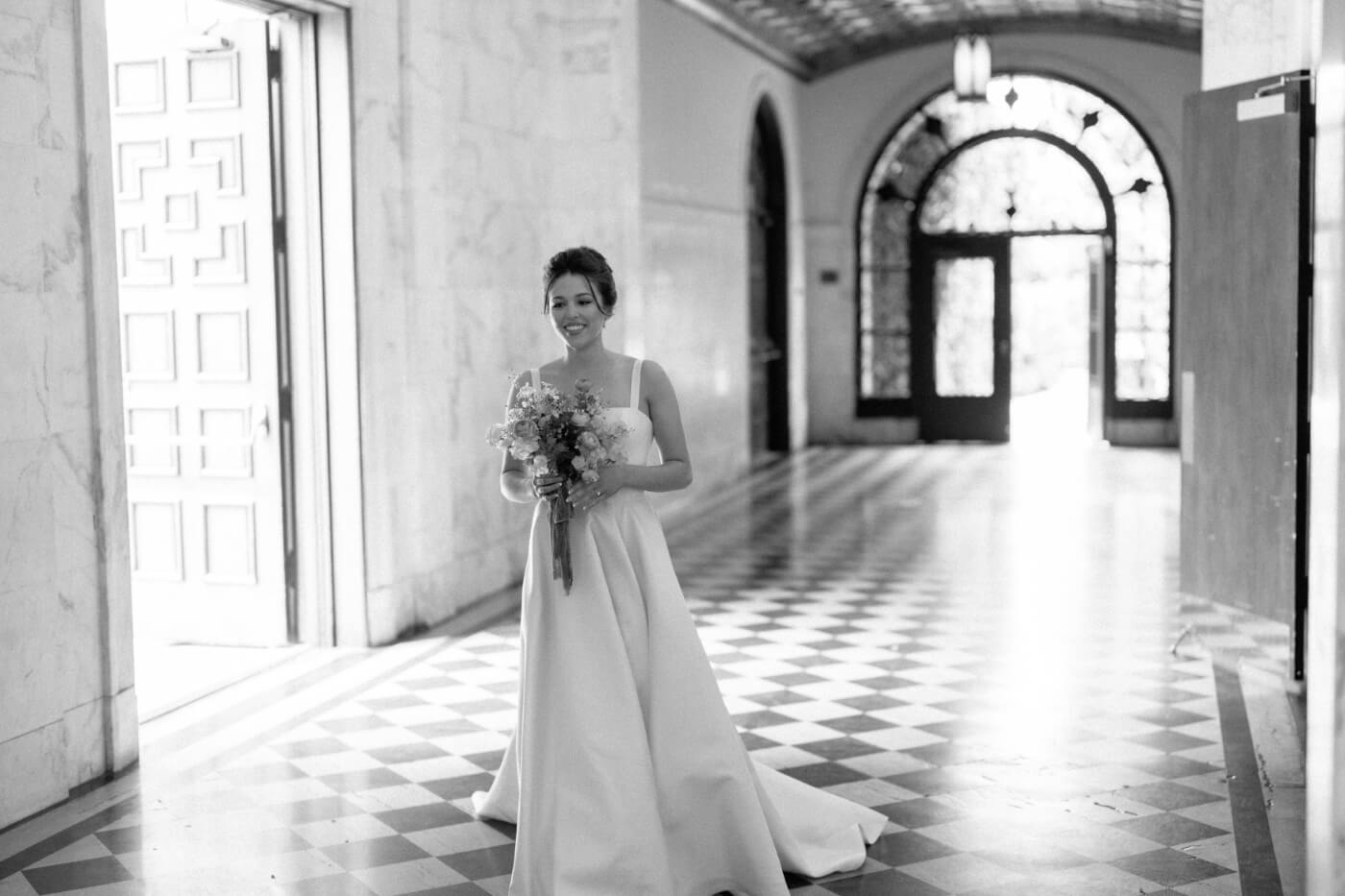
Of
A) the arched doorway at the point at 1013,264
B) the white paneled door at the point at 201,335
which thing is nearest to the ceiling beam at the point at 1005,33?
the arched doorway at the point at 1013,264

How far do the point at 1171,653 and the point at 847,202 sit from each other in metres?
12.4

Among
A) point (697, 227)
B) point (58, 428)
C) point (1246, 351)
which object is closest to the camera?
point (58, 428)

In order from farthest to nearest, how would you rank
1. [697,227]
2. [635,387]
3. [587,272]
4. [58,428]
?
[697,227], [58,428], [635,387], [587,272]

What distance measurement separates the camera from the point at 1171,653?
793 centimetres

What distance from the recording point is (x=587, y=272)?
454cm

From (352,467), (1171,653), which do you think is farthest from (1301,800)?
(352,467)

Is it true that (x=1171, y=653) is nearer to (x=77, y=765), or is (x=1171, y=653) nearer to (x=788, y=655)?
(x=788, y=655)

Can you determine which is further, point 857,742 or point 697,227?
point 697,227

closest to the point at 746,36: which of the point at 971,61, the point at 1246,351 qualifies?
the point at 971,61

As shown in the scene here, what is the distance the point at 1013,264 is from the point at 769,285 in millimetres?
3252

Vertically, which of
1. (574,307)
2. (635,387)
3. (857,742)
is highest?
(574,307)

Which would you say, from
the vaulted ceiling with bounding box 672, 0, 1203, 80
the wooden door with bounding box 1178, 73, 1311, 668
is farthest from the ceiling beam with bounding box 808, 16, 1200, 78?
the wooden door with bounding box 1178, 73, 1311, 668

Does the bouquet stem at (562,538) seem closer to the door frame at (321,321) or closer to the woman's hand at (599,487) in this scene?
the woman's hand at (599,487)

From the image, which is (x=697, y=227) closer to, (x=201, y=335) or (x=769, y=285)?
(x=769, y=285)
